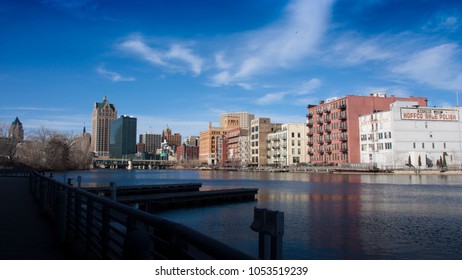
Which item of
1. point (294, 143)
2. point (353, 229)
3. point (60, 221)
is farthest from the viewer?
point (294, 143)

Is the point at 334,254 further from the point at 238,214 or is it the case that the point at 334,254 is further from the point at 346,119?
the point at 346,119

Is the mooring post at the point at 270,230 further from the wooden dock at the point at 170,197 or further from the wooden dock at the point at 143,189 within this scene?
the wooden dock at the point at 143,189

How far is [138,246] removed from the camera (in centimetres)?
504

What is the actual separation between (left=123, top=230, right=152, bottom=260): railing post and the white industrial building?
10397 cm

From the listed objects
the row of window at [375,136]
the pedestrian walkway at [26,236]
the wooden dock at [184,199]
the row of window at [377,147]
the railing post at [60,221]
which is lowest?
the wooden dock at [184,199]

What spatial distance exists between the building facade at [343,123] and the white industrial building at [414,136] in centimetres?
575

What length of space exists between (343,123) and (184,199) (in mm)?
90685

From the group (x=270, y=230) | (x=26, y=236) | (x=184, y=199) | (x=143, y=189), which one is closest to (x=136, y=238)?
(x=270, y=230)

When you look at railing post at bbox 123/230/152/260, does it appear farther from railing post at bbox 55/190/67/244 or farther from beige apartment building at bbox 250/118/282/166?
beige apartment building at bbox 250/118/282/166

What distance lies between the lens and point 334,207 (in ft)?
95.8

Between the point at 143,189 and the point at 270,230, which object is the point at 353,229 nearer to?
the point at 270,230

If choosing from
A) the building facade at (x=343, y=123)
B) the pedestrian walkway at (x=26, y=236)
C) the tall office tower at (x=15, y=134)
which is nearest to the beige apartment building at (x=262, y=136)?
the building facade at (x=343, y=123)

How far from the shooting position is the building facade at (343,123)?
114 m
